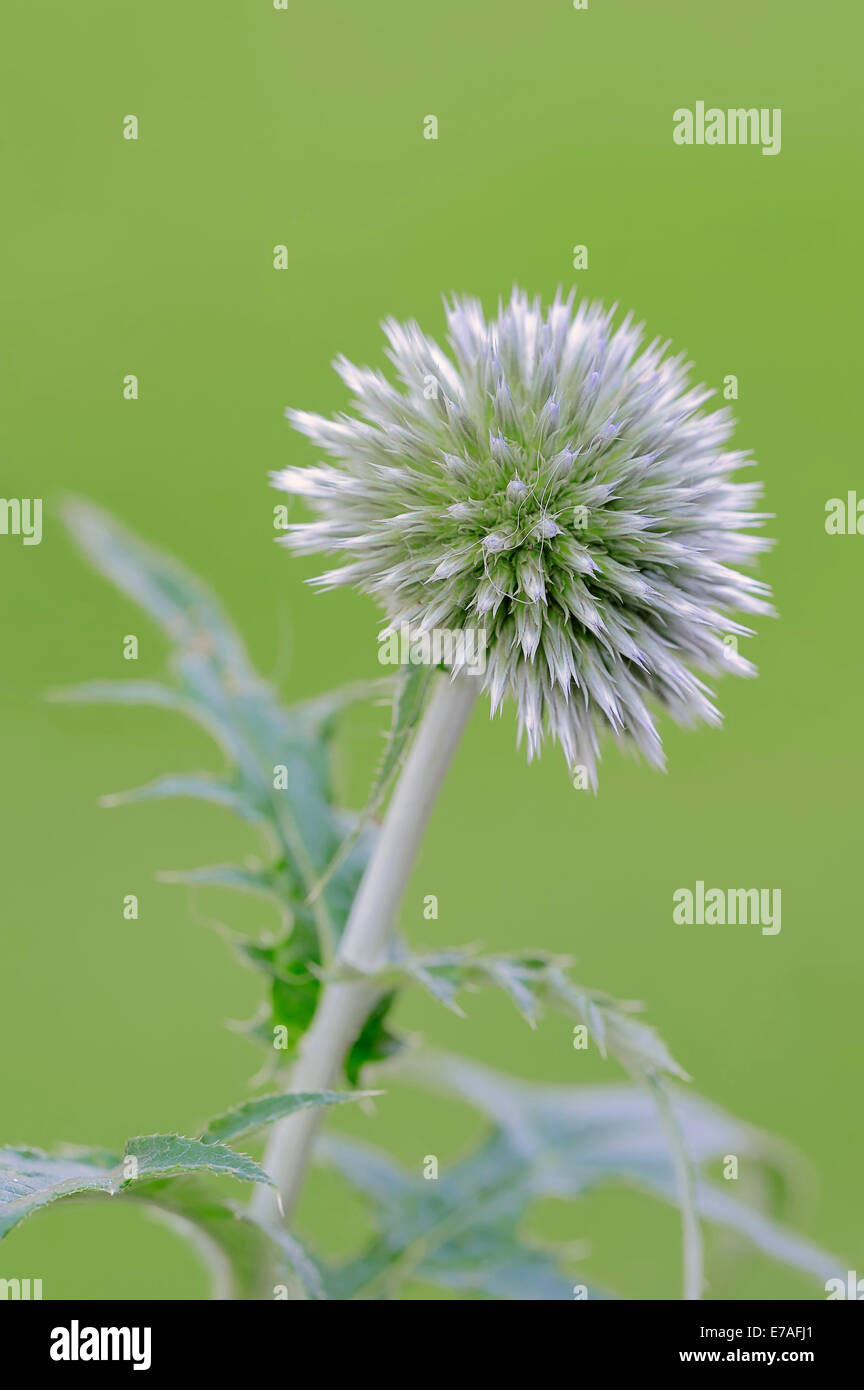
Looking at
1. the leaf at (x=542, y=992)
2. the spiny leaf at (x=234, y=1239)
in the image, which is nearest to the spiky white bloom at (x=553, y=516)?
the leaf at (x=542, y=992)

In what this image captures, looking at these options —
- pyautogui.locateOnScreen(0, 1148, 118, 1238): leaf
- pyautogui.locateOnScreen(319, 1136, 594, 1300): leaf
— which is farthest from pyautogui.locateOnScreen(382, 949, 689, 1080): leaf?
pyautogui.locateOnScreen(319, 1136, 594, 1300): leaf

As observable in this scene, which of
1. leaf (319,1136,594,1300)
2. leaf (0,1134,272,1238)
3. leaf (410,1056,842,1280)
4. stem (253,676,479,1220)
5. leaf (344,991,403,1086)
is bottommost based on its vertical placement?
leaf (319,1136,594,1300)

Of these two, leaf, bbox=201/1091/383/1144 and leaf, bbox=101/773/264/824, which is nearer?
leaf, bbox=201/1091/383/1144

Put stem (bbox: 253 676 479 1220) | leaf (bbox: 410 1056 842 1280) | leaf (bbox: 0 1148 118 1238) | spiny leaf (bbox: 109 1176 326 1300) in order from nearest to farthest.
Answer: leaf (bbox: 0 1148 118 1238) → spiny leaf (bbox: 109 1176 326 1300) → stem (bbox: 253 676 479 1220) → leaf (bbox: 410 1056 842 1280)

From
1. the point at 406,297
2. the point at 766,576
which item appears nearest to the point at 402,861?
the point at 766,576

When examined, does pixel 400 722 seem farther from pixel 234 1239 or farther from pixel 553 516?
pixel 234 1239

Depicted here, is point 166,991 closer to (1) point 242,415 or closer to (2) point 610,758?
(2) point 610,758

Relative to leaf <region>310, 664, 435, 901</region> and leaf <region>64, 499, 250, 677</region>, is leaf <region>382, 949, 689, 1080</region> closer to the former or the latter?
leaf <region>310, 664, 435, 901</region>
